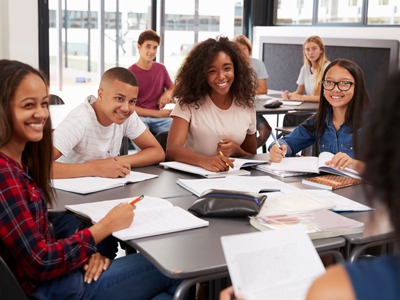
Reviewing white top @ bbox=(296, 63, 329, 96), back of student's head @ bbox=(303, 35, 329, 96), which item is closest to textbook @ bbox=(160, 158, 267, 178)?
back of student's head @ bbox=(303, 35, 329, 96)

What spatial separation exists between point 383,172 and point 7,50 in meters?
3.89

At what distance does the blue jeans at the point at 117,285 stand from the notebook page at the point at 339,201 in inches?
23.8

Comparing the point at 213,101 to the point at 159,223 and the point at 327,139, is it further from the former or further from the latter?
the point at 159,223

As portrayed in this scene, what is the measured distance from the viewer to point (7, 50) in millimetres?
3824

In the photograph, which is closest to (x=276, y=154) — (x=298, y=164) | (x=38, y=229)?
(x=298, y=164)

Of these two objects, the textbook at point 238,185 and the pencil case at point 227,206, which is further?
the textbook at point 238,185

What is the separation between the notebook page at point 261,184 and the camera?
1680 millimetres

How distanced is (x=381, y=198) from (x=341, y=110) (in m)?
1.67

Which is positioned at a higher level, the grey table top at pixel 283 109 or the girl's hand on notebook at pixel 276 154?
the grey table top at pixel 283 109

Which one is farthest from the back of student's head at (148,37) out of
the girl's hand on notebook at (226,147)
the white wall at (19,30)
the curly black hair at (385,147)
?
the curly black hair at (385,147)

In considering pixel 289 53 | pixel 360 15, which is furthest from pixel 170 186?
pixel 289 53

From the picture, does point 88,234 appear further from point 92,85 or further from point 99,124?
point 92,85

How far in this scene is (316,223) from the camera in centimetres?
130

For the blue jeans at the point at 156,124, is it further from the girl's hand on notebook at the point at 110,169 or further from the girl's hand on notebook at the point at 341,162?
the girl's hand on notebook at the point at 341,162
